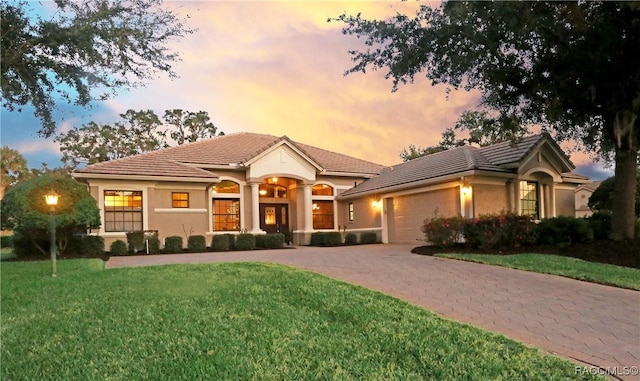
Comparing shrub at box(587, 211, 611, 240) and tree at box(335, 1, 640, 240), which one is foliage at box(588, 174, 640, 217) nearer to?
shrub at box(587, 211, 611, 240)

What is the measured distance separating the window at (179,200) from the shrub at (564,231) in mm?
14234

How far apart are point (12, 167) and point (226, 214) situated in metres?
30.1

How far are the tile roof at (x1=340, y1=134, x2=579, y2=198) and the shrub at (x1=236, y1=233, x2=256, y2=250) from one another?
6.67 metres

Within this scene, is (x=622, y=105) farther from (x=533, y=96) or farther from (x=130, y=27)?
(x=130, y=27)

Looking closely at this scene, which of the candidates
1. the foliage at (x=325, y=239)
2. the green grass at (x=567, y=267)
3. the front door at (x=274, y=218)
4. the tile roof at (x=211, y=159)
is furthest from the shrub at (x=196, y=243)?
the green grass at (x=567, y=267)

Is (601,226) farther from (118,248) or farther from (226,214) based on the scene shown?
(118,248)

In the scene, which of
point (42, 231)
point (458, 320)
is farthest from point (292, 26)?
point (42, 231)

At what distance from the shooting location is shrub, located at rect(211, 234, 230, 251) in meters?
17.9

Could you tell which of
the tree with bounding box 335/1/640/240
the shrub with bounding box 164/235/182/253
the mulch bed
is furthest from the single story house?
the tree with bounding box 335/1/640/240

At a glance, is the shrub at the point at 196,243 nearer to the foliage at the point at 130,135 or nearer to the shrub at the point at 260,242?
the shrub at the point at 260,242

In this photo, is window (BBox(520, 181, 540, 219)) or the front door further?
the front door

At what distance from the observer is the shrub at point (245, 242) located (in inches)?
722

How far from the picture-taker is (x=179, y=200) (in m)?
19.2

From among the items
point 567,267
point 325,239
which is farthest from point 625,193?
point 325,239
